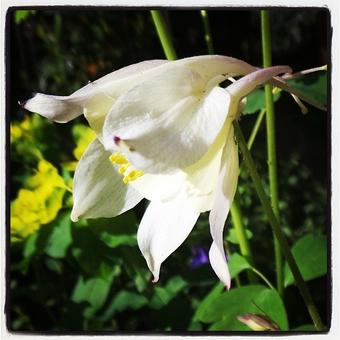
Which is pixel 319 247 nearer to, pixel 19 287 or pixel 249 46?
pixel 249 46

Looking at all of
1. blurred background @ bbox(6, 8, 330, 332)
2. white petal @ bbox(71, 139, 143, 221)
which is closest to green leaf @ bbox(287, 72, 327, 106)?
blurred background @ bbox(6, 8, 330, 332)

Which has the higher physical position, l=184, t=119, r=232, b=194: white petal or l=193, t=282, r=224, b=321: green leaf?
l=184, t=119, r=232, b=194: white petal

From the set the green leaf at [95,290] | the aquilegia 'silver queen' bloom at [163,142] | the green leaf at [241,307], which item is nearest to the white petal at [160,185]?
the aquilegia 'silver queen' bloom at [163,142]

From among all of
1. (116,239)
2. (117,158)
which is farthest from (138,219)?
(117,158)

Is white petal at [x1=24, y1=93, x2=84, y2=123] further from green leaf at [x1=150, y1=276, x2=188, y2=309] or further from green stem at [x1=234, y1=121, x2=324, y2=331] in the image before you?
green leaf at [x1=150, y1=276, x2=188, y2=309]

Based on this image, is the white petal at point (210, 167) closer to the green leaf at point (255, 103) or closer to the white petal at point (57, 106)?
the white petal at point (57, 106)

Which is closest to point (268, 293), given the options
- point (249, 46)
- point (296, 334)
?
point (296, 334)

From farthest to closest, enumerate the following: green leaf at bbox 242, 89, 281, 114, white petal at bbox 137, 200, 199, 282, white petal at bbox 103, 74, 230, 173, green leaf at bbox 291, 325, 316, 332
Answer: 1. green leaf at bbox 242, 89, 281, 114
2. green leaf at bbox 291, 325, 316, 332
3. white petal at bbox 137, 200, 199, 282
4. white petal at bbox 103, 74, 230, 173
